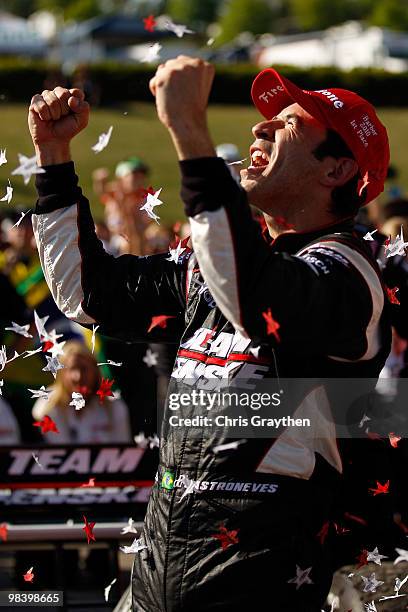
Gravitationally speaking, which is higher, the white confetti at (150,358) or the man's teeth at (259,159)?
the man's teeth at (259,159)

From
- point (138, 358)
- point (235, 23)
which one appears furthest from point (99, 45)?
point (138, 358)

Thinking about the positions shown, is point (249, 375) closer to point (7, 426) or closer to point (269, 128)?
point (269, 128)

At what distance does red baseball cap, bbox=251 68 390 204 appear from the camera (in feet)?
9.28

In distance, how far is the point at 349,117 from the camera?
9.35ft

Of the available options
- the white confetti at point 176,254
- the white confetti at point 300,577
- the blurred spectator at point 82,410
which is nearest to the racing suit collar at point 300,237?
the white confetti at point 176,254

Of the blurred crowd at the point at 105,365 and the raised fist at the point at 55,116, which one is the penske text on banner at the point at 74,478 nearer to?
the blurred crowd at the point at 105,365

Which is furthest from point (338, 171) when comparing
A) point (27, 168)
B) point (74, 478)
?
point (74, 478)

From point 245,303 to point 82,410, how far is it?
4.28m

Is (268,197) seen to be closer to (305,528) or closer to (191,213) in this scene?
(191,213)

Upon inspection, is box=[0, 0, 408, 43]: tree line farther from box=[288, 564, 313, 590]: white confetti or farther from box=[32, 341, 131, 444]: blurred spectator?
box=[288, 564, 313, 590]: white confetti

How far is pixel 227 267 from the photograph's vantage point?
2252mm

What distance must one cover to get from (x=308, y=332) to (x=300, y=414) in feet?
1.27

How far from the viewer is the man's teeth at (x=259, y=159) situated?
2.81 metres

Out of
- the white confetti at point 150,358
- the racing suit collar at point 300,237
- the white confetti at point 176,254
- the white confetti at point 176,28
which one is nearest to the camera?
the racing suit collar at point 300,237
